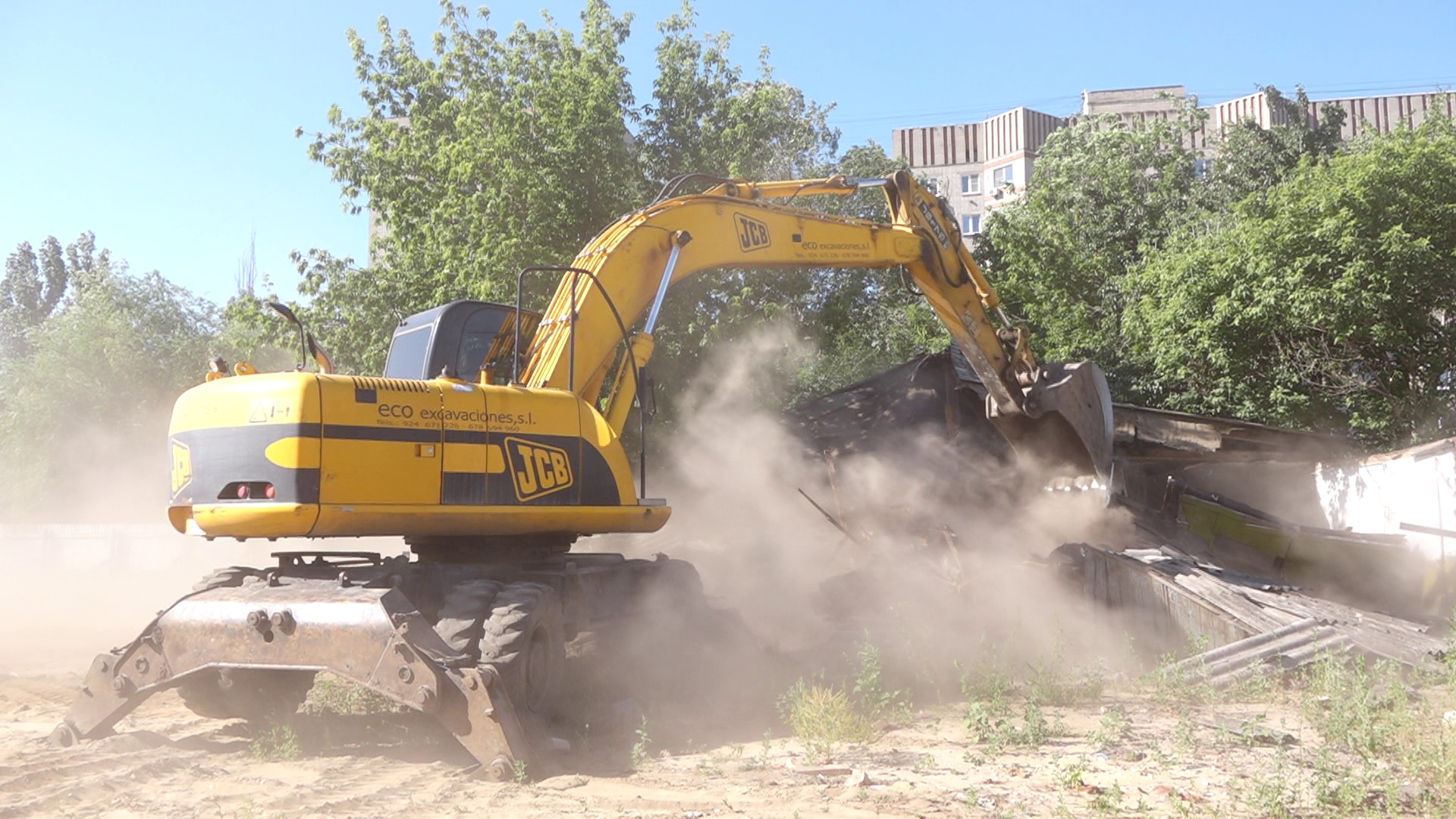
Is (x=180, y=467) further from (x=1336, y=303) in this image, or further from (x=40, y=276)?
(x=40, y=276)

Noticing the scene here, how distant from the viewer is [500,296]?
16734 millimetres

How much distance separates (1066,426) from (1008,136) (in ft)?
147

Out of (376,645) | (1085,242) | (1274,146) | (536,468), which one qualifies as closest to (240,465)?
(376,645)

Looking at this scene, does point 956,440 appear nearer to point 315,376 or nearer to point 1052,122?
point 315,376

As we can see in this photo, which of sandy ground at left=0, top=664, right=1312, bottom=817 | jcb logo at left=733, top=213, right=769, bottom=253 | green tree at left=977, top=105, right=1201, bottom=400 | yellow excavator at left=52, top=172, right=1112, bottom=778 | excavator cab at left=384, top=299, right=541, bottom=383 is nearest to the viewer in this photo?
sandy ground at left=0, top=664, right=1312, bottom=817

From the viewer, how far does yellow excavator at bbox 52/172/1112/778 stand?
6.71 metres

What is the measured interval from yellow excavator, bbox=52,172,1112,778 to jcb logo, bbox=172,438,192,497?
0.07 feet

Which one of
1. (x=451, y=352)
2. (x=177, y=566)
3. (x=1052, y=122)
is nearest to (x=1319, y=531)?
(x=451, y=352)

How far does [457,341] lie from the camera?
8.73m

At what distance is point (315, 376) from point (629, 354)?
2.64 m

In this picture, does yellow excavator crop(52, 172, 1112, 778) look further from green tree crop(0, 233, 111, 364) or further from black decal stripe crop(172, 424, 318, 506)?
green tree crop(0, 233, 111, 364)

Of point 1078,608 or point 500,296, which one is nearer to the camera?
point 1078,608

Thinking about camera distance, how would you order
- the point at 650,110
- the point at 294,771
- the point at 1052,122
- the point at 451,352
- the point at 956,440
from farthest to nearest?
the point at 1052,122, the point at 650,110, the point at 956,440, the point at 451,352, the point at 294,771

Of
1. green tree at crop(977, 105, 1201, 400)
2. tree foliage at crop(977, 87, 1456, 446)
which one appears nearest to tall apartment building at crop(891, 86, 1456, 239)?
green tree at crop(977, 105, 1201, 400)
